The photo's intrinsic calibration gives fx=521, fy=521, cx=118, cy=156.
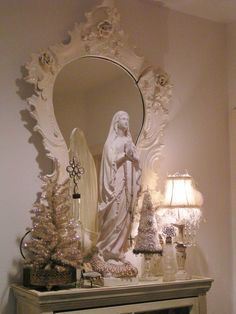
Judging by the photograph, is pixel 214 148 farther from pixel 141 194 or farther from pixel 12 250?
pixel 12 250

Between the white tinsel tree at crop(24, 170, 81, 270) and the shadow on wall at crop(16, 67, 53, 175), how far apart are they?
187 mm

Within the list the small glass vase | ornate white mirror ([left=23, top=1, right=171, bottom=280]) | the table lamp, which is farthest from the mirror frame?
the small glass vase

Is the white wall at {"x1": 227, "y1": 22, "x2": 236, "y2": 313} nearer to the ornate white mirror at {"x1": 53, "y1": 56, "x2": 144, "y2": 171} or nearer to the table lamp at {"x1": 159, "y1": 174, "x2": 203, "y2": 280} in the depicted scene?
the table lamp at {"x1": 159, "y1": 174, "x2": 203, "y2": 280}

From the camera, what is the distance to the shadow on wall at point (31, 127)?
254cm

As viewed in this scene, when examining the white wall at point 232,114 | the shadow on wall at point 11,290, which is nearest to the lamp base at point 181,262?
the white wall at point 232,114

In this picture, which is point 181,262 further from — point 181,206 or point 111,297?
point 111,297

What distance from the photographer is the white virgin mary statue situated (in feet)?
8.18

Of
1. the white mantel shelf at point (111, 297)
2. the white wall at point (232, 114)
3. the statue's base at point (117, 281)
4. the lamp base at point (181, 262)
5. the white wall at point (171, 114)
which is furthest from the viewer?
the white wall at point (232, 114)

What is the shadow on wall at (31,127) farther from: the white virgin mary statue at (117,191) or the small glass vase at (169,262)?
the small glass vase at (169,262)

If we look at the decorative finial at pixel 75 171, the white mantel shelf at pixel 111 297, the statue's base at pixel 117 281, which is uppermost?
the decorative finial at pixel 75 171

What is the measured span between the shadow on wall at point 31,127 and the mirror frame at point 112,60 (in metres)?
0.04

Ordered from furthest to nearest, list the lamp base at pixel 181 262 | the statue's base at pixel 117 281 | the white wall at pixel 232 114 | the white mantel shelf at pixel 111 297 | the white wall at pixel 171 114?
the white wall at pixel 232 114 → the lamp base at pixel 181 262 → the white wall at pixel 171 114 → the statue's base at pixel 117 281 → the white mantel shelf at pixel 111 297

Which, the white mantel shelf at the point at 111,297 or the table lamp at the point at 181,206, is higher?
the table lamp at the point at 181,206

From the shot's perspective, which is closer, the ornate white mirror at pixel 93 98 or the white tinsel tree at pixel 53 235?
the white tinsel tree at pixel 53 235
